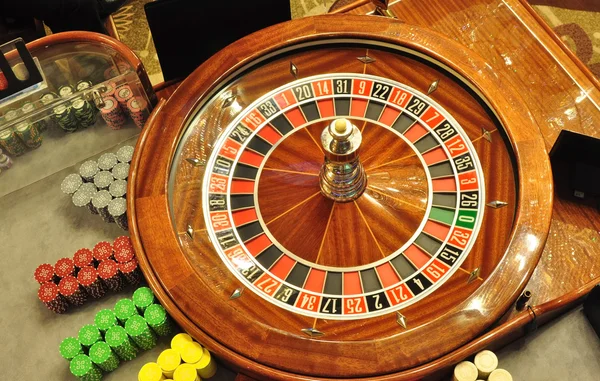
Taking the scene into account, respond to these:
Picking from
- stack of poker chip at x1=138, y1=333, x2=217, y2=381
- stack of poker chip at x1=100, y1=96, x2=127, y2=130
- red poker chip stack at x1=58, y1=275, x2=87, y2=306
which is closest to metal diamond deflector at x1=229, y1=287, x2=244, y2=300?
stack of poker chip at x1=138, y1=333, x2=217, y2=381

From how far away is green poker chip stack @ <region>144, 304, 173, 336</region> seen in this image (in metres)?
3.00

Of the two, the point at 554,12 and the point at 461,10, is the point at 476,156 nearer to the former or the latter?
the point at 461,10

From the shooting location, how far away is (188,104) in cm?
333

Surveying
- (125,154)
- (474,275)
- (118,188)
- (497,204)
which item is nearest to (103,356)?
(118,188)

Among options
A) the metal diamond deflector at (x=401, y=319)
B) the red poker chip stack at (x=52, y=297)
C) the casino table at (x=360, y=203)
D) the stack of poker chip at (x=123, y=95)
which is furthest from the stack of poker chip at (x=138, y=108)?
the metal diamond deflector at (x=401, y=319)

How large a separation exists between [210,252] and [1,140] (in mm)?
→ 1263

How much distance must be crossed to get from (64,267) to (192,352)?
767mm

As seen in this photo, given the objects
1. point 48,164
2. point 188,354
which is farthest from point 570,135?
point 48,164

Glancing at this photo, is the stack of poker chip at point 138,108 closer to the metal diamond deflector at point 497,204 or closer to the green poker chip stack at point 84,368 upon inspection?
the green poker chip stack at point 84,368

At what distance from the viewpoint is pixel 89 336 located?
303 cm

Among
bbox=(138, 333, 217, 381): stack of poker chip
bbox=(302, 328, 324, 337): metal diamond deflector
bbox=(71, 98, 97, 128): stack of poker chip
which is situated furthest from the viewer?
bbox=(71, 98, 97, 128): stack of poker chip

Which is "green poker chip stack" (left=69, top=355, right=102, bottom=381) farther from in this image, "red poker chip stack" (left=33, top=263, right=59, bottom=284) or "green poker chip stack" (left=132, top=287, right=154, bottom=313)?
"red poker chip stack" (left=33, top=263, right=59, bottom=284)

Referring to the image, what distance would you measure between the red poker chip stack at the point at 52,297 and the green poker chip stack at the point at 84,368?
28cm

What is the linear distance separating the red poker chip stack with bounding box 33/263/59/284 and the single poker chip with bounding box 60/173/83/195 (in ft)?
1.25
